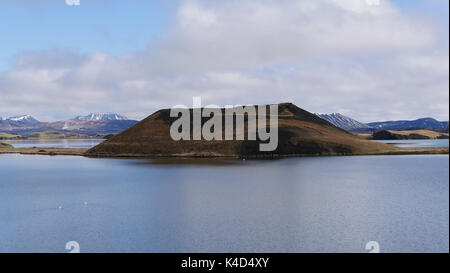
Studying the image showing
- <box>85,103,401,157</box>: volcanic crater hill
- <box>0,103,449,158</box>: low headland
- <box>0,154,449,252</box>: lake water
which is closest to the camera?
<box>0,154,449,252</box>: lake water

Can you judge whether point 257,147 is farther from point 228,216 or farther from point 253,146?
point 228,216

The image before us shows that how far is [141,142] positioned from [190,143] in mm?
26981

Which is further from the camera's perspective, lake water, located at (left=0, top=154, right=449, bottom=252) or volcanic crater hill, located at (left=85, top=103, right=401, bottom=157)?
volcanic crater hill, located at (left=85, top=103, right=401, bottom=157)

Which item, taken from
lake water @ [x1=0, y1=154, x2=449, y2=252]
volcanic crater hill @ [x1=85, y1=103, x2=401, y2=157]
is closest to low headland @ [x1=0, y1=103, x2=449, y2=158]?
volcanic crater hill @ [x1=85, y1=103, x2=401, y2=157]

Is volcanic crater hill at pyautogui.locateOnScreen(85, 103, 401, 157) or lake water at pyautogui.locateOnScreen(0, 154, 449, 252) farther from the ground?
volcanic crater hill at pyautogui.locateOnScreen(85, 103, 401, 157)

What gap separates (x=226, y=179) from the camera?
85438 mm

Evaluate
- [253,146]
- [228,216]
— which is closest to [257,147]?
[253,146]

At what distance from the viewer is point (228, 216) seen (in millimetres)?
45375

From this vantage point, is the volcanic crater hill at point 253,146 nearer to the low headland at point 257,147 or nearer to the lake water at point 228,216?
the low headland at point 257,147

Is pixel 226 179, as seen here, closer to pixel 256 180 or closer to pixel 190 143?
pixel 256 180

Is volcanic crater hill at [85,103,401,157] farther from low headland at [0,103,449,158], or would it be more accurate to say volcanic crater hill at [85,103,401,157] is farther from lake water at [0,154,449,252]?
lake water at [0,154,449,252]

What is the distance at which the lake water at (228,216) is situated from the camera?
35062 millimetres

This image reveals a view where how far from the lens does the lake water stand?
115ft
